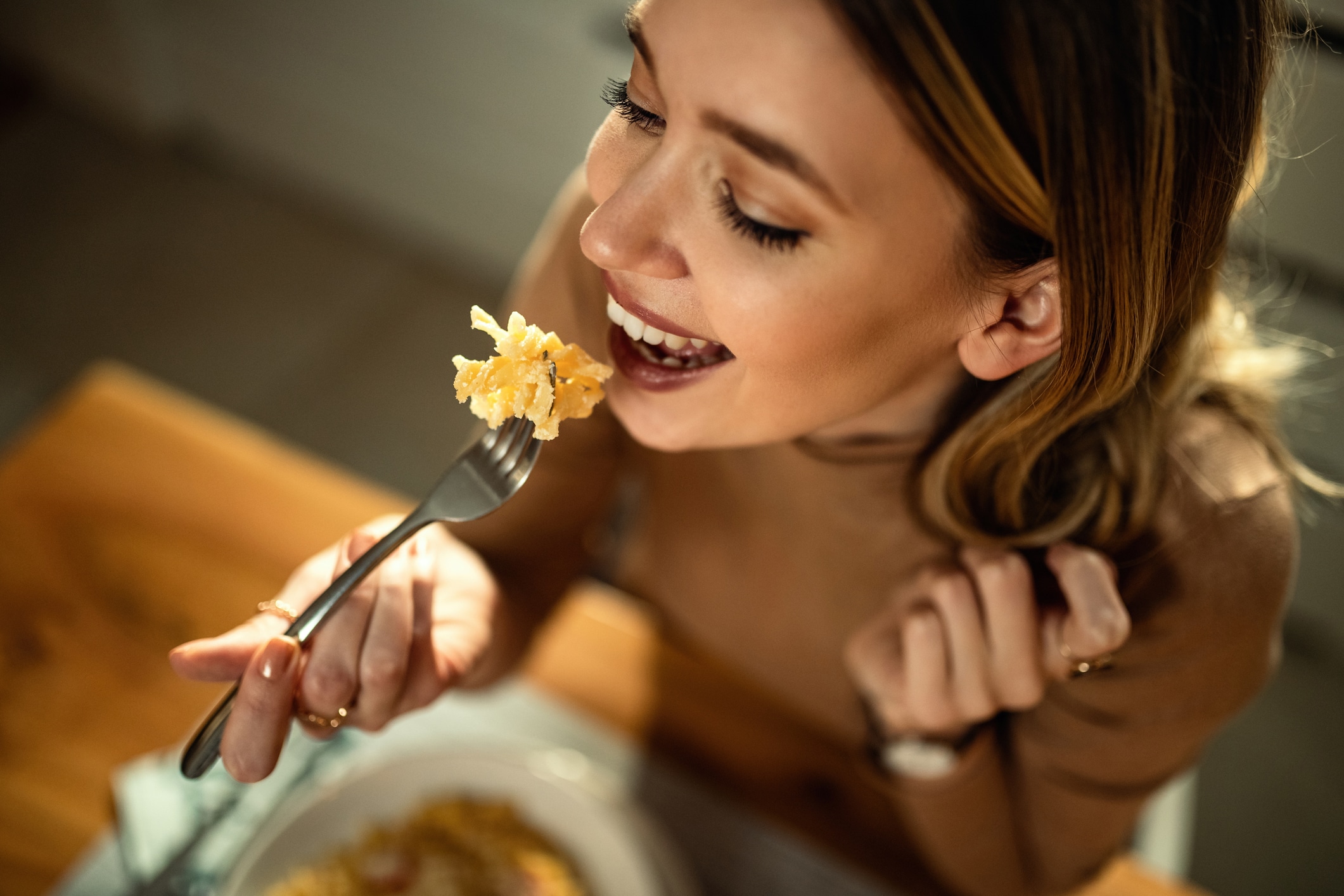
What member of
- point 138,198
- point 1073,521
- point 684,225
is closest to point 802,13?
point 684,225

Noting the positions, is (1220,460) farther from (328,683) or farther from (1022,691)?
(328,683)

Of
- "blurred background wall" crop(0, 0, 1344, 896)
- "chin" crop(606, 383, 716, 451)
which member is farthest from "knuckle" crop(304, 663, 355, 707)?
"blurred background wall" crop(0, 0, 1344, 896)

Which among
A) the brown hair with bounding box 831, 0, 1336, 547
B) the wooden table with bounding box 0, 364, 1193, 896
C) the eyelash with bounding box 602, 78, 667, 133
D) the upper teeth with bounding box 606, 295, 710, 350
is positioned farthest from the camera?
the wooden table with bounding box 0, 364, 1193, 896

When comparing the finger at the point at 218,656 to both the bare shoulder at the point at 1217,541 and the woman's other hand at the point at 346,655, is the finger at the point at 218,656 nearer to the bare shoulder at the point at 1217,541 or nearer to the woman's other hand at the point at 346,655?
the woman's other hand at the point at 346,655

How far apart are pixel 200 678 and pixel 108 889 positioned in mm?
420

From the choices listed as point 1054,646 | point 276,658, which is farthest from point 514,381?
point 1054,646

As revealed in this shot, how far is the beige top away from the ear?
7.4 inches

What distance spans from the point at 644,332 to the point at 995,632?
0.39m

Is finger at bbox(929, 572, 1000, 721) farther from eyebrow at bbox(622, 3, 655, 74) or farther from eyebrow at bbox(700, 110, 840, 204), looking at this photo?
eyebrow at bbox(622, 3, 655, 74)

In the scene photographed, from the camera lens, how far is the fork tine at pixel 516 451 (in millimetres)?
777

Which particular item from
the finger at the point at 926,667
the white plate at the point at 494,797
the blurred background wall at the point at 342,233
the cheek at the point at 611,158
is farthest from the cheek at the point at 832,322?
the blurred background wall at the point at 342,233

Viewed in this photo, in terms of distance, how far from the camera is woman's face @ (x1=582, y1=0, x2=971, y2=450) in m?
0.62

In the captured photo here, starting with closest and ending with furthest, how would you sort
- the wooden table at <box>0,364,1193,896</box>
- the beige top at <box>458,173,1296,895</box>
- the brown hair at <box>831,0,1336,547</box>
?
the brown hair at <box>831,0,1336,547</box>
the beige top at <box>458,173,1296,895</box>
the wooden table at <box>0,364,1193,896</box>

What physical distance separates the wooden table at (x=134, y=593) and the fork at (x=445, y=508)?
1.39ft
